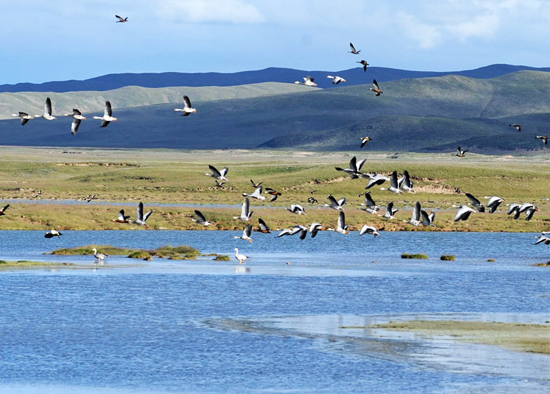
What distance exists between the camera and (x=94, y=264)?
220 ft

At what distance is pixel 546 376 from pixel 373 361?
5771 mm

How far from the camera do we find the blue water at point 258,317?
3372cm

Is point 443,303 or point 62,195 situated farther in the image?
point 62,195

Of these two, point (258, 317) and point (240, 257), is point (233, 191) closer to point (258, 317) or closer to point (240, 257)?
point (240, 257)

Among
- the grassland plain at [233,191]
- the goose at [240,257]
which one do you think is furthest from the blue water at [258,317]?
the grassland plain at [233,191]

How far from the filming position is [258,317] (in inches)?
1869

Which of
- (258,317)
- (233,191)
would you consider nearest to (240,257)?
(258,317)

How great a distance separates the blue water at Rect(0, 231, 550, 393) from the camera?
3372cm

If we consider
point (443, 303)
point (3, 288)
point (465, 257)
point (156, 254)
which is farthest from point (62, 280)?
point (465, 257)

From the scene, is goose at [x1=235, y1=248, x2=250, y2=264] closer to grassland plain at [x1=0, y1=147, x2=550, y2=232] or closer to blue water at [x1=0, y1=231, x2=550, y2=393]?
blue water at [x1=0, y1=231, x2=550, y2=393]

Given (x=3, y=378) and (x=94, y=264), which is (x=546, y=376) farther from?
(x=94, y=264)

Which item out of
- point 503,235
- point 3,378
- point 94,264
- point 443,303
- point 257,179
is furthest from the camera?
point 257,179

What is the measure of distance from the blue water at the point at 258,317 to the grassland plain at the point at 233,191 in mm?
10297

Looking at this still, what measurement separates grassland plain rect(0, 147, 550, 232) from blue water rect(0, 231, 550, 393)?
33.8 ft
